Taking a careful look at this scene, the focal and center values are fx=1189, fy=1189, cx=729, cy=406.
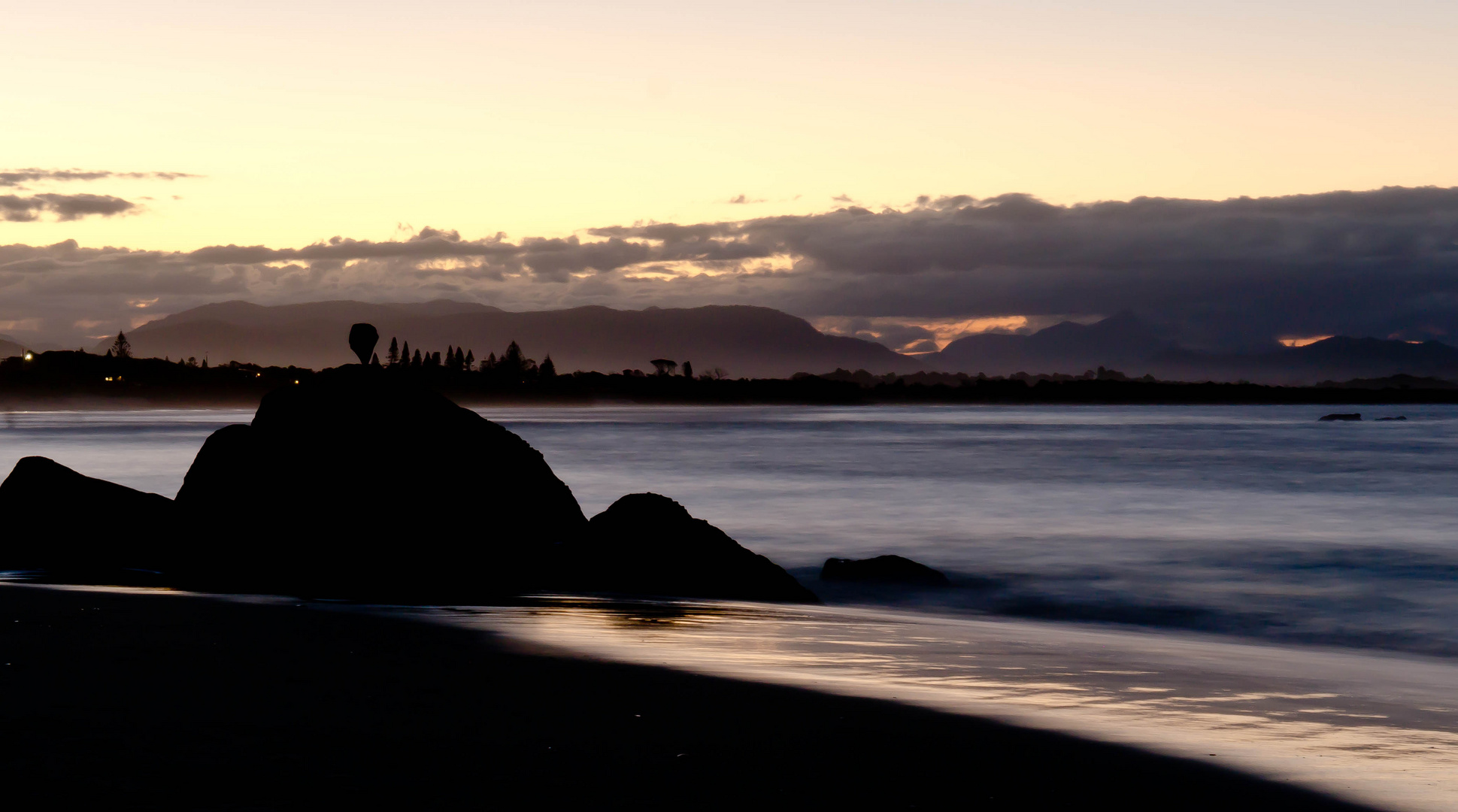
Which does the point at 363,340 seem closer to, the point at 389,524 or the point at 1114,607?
the point at 389,524

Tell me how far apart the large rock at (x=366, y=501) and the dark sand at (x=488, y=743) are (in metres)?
5.33

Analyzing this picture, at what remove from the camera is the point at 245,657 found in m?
7.13

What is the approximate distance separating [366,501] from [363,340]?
3.52 meters

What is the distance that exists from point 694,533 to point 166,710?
28.8ft

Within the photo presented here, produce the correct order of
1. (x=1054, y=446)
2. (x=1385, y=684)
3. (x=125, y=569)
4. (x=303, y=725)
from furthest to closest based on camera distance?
(x=1054, y=446)
(x=125, y=569)
(x=1385, y=684)
(x=303, y=725)

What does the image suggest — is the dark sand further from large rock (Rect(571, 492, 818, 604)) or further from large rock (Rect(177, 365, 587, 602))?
large rock (Rect(571, 492, 818, 604))

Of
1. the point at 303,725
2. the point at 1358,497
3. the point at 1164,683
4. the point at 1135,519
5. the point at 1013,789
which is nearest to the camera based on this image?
the point at 1013,789

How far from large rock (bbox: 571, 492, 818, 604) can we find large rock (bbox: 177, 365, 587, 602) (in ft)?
1.49

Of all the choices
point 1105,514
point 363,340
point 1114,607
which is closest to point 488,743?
point 363,340

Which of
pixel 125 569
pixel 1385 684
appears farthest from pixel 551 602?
pixel 1385 684

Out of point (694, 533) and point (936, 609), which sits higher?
point (694, 533)

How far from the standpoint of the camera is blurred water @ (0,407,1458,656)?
17594 mm

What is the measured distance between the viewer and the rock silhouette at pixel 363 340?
15.9 m

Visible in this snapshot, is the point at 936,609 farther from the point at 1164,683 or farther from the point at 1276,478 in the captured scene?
the point at 1276,478
